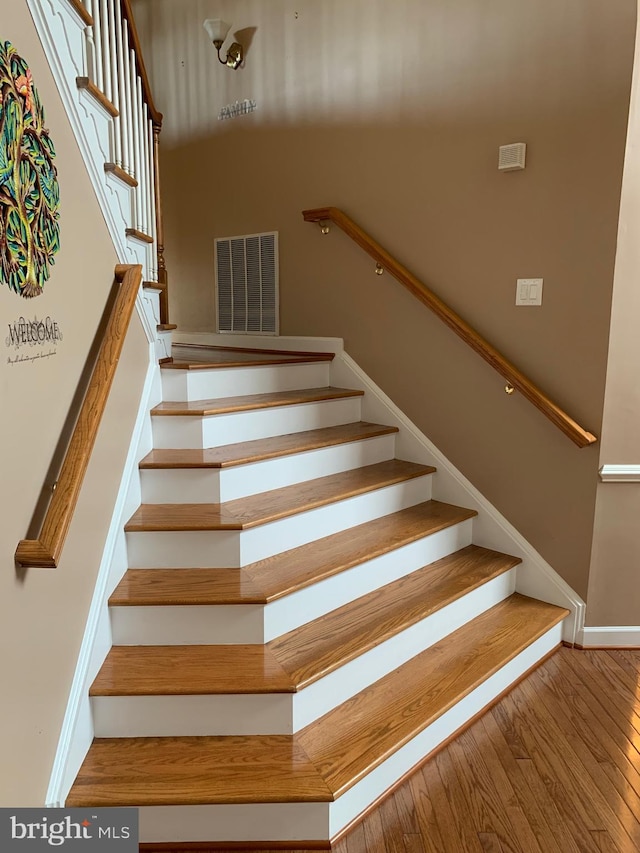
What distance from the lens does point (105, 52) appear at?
223 centimetres

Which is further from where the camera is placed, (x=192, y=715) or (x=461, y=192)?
(x=461, y=192)

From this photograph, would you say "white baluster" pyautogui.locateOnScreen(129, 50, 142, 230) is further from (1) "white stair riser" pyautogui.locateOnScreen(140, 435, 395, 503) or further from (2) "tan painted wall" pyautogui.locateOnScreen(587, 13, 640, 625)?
(2) "tan painted wall" pyautogui.locateOnScreen(587, 13, 640, 625)

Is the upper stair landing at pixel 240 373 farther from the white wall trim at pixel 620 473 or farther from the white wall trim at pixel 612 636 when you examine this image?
the white wall trim at pixel 612 636

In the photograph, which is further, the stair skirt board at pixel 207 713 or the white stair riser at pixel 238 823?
the stair skirt board at pixel 207 713

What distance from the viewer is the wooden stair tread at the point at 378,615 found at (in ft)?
6.57

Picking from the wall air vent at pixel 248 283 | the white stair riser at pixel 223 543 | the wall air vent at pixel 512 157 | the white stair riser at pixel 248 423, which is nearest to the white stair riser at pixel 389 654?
the white stair riser at pixel 223 543

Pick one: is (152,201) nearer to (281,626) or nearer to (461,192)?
(461,192)

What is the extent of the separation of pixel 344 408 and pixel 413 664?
1420 millimetres

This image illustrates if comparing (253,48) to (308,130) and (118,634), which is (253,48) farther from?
(118,634)

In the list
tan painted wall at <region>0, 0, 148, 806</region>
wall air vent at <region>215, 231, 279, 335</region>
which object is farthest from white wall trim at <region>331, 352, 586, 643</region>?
tan painted wall at <region>0, 0, 148, 806</region>

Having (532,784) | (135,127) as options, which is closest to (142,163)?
(135,127)

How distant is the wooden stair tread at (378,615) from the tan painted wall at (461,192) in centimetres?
33

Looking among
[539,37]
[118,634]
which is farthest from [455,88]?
[118,634]

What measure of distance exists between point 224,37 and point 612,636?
4.00 m
